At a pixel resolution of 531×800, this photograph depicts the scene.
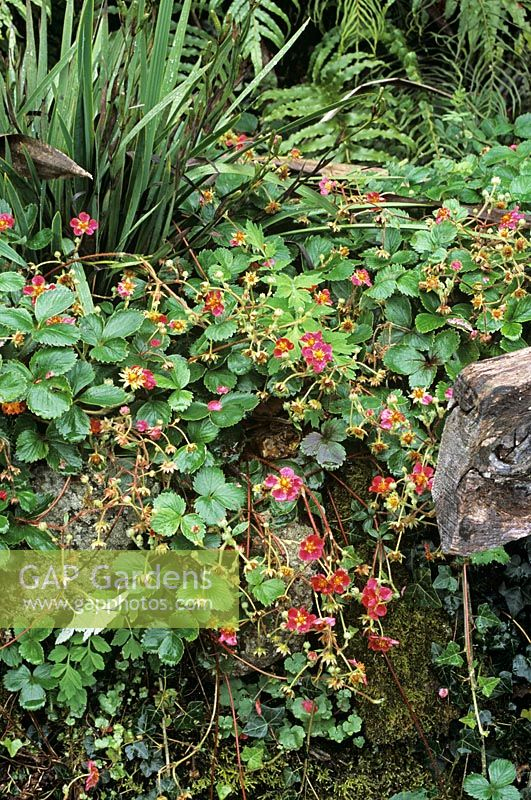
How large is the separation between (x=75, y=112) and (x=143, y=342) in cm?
60

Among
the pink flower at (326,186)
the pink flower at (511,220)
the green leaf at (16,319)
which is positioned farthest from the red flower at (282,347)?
the pink flower at (511,220)

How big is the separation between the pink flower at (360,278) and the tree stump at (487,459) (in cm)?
57

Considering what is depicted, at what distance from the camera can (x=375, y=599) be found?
5.57ft

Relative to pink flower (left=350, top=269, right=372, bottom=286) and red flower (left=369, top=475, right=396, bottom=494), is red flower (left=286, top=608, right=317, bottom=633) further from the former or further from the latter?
pink flower (left=350, top=269, right=372, bottom=286)

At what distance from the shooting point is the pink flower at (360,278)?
196cm

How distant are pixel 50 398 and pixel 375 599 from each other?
0.81m

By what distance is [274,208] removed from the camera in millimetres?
2109

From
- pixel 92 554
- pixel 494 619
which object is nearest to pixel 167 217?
pixel 92 554

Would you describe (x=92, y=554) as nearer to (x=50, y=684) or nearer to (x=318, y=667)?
(x=50, y=684)

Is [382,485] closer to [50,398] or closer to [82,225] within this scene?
[50,398]

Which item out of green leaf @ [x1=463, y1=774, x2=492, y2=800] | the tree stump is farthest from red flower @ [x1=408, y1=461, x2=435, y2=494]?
green leaf @ [x1=463, y1=774, x2=492, y2=800]

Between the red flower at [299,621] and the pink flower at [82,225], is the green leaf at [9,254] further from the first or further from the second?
the red flower at [299,621]

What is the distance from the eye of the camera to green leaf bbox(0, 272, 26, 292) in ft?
5.41

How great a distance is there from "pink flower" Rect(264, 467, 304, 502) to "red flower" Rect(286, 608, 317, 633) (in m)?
0.24
